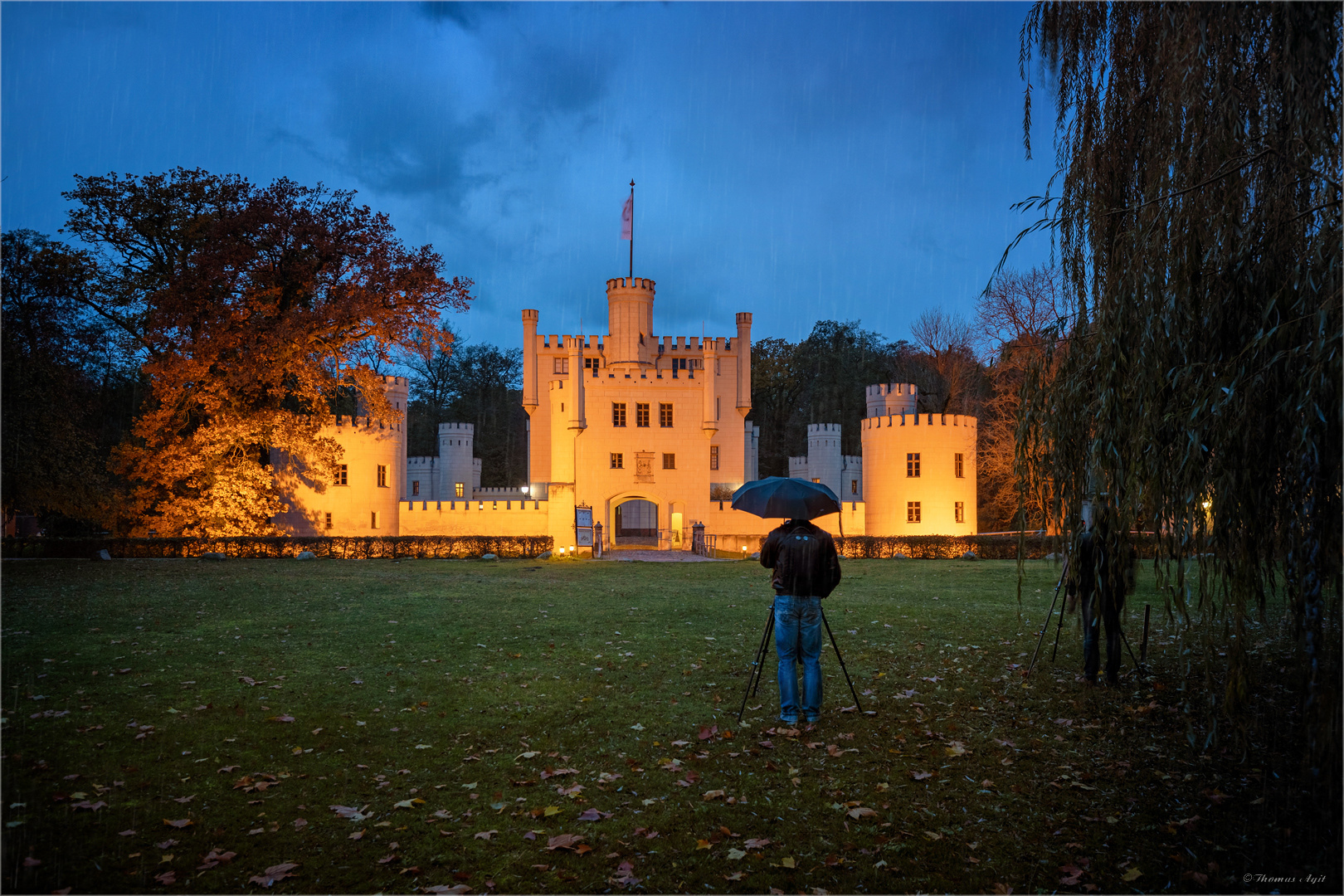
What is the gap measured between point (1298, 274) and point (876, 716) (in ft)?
15.3

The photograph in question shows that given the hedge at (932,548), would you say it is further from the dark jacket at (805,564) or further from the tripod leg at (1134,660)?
the dark jacket at (805,564)

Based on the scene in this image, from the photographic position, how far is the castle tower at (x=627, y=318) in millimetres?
38719

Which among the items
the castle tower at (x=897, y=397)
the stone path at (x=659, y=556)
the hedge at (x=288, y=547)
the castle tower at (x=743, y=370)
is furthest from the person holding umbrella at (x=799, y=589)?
the castle tower at (x=743, y=370)

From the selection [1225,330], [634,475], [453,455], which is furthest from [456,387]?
[1225,330]

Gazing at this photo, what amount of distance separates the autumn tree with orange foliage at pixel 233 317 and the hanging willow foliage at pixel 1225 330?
23.2m

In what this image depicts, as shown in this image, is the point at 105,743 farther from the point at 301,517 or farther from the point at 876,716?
the point at 301,517

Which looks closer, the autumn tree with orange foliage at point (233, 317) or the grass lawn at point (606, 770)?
the grass lawn at point (606, 770)

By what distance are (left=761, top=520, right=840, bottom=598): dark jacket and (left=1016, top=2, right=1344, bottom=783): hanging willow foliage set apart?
2.02 metres

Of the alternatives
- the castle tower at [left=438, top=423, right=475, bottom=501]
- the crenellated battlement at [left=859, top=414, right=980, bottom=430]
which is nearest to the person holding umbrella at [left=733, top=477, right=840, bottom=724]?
the crenellated battlement at [left=859, top=414, right=980, bottom=430]

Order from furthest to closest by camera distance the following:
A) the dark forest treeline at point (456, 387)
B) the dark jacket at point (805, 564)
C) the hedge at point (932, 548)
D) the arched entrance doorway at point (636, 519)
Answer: the arched entrance doorway at point (636, 519) → the hedge at point (932, 548) → the dark forest treeline at point (456, 387) → the dark jacket at point (805, 564)

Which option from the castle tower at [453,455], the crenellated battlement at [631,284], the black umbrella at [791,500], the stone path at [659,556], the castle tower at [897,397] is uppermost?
the crenellated battlement at [631,284]

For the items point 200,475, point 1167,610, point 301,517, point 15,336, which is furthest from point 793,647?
point 301,517

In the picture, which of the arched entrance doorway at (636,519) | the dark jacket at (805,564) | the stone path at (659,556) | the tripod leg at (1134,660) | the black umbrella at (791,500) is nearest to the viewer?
the dark jacket at (805,564)

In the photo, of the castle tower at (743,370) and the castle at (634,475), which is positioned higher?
the castle tower at (743,370)
